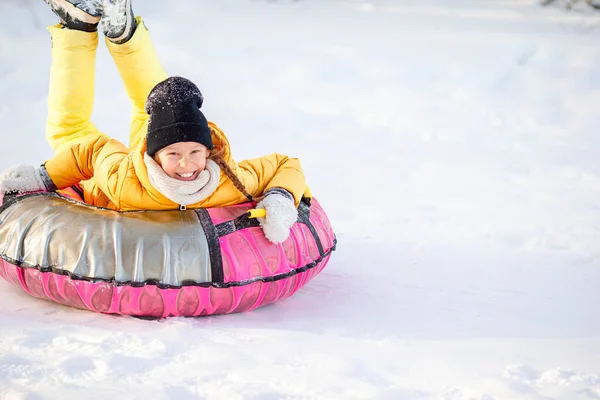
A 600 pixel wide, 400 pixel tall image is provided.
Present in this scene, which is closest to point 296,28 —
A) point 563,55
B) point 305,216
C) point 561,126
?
point 563,55

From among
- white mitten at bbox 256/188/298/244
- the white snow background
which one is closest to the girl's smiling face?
white mitten at bbox 256/188/298/244

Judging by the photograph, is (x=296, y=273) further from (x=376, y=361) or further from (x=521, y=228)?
(x=521, y=228)

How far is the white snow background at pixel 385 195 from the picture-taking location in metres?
2.40

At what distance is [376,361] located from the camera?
2.52m

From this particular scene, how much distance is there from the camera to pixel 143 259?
260 centimetres

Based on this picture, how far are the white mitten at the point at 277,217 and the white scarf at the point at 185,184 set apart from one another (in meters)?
0.19

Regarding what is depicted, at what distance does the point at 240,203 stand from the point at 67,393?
986 mm

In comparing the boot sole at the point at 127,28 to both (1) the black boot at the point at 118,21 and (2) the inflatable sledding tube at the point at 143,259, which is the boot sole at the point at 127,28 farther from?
(2) the inflatable sledding tube at the point at 143,259

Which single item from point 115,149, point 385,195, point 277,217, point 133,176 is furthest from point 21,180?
point 385,195

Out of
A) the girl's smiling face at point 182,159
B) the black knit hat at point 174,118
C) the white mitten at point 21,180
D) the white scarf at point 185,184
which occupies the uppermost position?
the black knit hat at point 174,118

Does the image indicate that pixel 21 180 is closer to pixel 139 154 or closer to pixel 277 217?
pixel 139 154

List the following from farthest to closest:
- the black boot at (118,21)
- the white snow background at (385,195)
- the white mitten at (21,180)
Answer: the black boot at (118,21) < the white mitten at (21,180) < the white snow background at (385,195)

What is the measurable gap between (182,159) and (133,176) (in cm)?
20

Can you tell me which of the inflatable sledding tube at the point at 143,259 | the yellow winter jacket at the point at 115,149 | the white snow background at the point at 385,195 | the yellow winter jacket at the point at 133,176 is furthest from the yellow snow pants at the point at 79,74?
the white snow background at the point at 385,195
